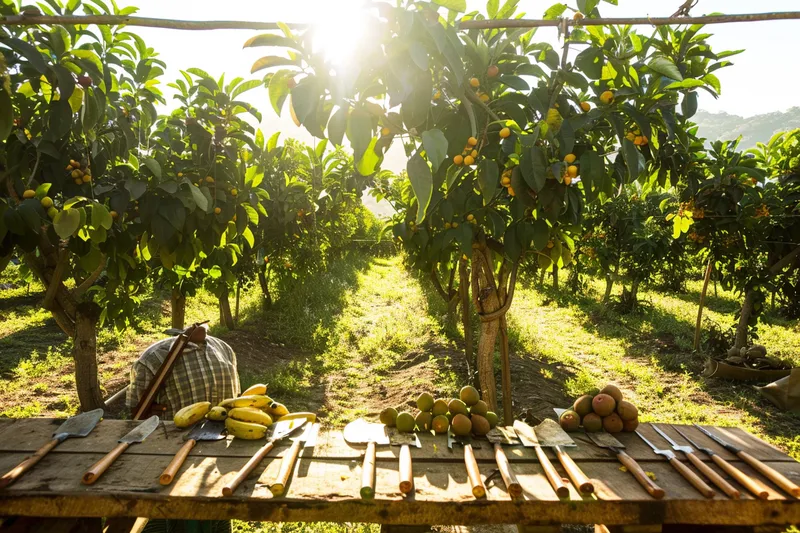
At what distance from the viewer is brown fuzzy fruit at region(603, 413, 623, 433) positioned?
2.28m

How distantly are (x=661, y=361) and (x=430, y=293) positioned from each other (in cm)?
456

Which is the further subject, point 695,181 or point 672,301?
point 672,301

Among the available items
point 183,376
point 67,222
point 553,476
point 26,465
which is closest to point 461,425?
point 553,476

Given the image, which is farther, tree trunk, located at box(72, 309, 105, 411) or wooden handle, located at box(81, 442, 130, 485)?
tree trunk, located at box(72, 309, 105, 411)

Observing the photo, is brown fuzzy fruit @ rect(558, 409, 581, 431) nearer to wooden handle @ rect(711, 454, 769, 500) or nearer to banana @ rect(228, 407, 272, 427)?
wooden handle @ rect(711, 454, 769, 500)

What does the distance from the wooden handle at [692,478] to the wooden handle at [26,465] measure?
2.39 m

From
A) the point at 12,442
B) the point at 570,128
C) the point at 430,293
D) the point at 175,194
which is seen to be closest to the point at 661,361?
the point at 430,293

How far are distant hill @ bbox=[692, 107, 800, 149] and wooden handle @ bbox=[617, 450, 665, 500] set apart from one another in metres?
107

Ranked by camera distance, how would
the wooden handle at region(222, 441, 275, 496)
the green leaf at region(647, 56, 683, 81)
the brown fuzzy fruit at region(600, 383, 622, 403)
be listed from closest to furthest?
the wooden handle at region(222, 441, 275, 496), the green leaf at region(647, 56, 683, 81), the brown fuzzy fruit at region(600, 383, 622, 403)

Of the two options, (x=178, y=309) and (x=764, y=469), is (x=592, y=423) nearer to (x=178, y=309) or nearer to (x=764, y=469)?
(x=764, y=469)

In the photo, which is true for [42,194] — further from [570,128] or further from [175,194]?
[570,128]

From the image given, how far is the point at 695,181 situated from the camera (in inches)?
203

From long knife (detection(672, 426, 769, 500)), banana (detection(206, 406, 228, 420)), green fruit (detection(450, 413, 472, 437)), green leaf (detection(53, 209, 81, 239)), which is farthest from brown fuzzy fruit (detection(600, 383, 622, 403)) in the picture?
green leaf (detection(53, 209, 81, 239))

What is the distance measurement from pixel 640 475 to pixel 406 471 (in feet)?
2.77
